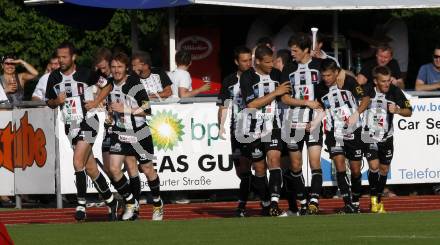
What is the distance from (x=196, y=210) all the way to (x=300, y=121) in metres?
2.52

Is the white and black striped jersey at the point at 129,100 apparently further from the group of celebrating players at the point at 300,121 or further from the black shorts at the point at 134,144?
the group of celebrating players at the point at 300,121

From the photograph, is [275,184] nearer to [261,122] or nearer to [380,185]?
[261,122]

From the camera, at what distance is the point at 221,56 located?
2434cm

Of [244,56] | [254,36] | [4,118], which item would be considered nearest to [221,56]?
[254,36]

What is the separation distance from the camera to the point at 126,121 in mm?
17359

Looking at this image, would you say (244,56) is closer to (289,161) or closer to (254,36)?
(289,161)

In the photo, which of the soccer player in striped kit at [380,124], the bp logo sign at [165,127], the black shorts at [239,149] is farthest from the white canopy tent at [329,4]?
the black shorts at [239,149]

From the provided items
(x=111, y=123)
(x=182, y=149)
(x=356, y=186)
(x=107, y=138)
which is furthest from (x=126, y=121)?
(x=182, y=149)

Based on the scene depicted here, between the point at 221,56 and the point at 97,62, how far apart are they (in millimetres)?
5772

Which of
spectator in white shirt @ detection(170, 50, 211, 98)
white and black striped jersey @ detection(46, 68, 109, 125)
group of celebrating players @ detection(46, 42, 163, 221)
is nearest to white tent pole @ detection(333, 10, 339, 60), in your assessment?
spectator in white shirt @ detection(170, 50, 211, 98)

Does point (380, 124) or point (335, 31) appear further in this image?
point (335, 31)

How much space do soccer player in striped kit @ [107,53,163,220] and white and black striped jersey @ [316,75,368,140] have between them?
2.22 m

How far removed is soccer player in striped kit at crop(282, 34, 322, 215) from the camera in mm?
17625

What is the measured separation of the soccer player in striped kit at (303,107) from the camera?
694 inches
